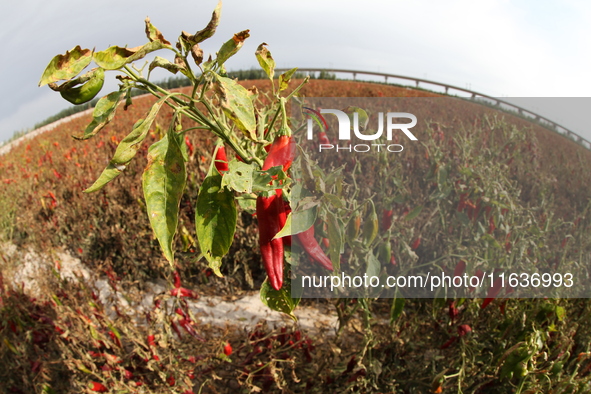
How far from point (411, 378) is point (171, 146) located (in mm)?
1188

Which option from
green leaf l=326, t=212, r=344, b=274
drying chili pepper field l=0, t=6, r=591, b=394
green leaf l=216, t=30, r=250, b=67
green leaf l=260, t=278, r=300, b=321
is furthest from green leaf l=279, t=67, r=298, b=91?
green leaf l=260, t=278, r=300, b=321

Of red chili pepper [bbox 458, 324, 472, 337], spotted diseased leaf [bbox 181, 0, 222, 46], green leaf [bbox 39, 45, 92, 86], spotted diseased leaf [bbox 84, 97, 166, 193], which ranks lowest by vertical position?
red chili pepper [bbox 458, 324, 472, 337]

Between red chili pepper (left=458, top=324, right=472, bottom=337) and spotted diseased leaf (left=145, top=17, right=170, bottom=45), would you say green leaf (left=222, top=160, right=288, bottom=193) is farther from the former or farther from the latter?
red chili pepper (left=458, top=324, right=472, bottom=337)

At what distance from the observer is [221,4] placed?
607mm

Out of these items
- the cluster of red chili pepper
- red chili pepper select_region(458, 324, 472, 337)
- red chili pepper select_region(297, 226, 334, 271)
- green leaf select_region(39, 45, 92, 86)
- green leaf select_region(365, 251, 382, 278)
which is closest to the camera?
green leaf select_region(39, 45, 92, 86)

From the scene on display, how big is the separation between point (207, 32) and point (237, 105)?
113 mm

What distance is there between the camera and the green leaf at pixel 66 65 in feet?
1.84

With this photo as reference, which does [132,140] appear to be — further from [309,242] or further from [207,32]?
[309,242]

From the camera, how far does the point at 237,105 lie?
61 cm

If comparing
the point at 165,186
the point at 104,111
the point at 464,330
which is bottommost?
the point at 464,330

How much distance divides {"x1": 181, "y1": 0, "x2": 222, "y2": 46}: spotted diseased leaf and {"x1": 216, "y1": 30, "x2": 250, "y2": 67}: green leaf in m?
0.03

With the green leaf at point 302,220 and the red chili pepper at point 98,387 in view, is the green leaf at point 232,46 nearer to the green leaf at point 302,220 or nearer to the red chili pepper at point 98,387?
the green leaf at point 302,220

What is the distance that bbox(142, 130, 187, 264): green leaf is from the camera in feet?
1.94

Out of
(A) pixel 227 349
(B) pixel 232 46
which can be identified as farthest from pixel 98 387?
(B) pixel 232 46
